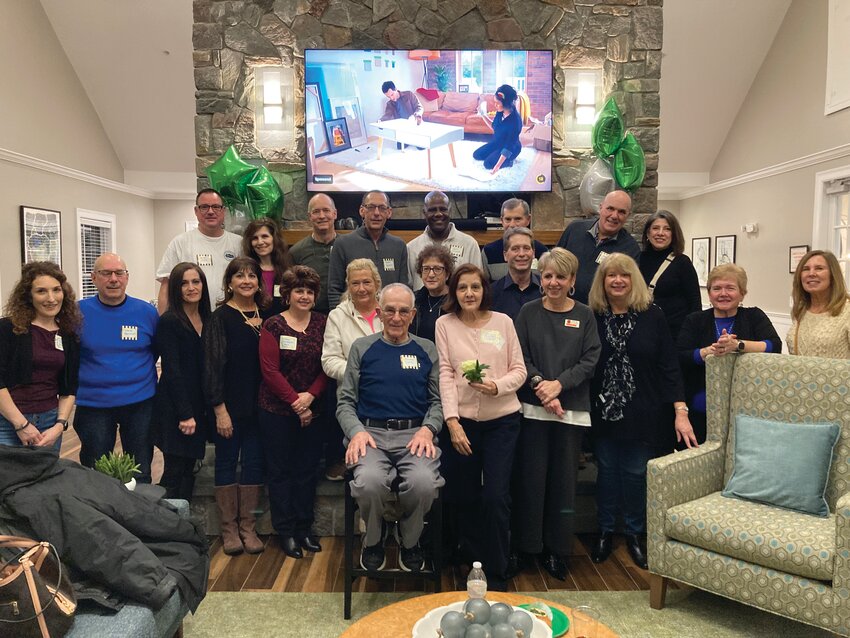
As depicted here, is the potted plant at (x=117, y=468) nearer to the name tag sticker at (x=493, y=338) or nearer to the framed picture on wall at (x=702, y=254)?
the name tag sticker at (x=493, y=338)

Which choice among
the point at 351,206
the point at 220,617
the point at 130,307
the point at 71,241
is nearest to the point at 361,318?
the point at 130,307

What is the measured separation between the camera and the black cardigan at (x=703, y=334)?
314cm

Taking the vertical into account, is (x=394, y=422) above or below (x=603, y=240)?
below

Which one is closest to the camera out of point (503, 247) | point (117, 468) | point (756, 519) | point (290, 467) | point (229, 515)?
point (117, 468)

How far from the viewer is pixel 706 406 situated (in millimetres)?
3082

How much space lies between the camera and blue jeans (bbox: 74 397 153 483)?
10.0ft

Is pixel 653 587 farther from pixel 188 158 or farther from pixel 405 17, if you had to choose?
pixel 188 158

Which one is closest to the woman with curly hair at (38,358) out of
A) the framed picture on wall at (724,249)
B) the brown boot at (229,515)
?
the brown boot at (229,515)

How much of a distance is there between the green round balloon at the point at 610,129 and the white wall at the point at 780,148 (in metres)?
3.00

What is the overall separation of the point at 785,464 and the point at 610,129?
3.10 m

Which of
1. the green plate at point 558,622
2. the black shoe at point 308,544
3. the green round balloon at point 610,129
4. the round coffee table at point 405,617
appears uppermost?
the green round balloon at point 610,129

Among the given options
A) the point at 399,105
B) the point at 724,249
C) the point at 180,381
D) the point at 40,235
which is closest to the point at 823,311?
the point at 180,381

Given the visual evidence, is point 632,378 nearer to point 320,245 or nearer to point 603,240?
point 603,240

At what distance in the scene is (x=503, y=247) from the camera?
3740 millimetres
